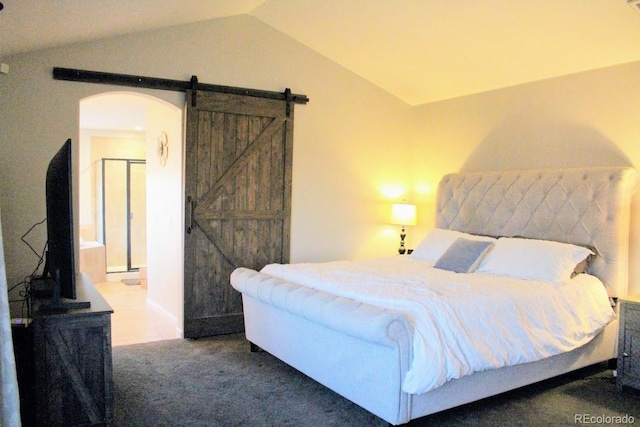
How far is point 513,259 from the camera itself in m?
4.10

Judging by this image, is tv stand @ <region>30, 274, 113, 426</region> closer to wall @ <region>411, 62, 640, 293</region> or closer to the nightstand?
the nightstand

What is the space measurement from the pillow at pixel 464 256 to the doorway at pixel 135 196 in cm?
243

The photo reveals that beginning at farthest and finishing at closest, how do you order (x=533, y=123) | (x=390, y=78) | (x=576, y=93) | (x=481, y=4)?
1. (x=390, y=78)
2. (x=533, y=123)
3. (x=576, y=93)
4. (x=481, y=4)

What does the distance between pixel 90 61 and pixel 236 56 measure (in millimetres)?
1318

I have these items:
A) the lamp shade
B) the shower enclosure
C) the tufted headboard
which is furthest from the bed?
the shower enclosure

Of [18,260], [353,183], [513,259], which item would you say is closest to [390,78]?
[353,183]

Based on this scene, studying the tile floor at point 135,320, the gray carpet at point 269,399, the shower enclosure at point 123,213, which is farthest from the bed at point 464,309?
the shower enclosure at point 123,213

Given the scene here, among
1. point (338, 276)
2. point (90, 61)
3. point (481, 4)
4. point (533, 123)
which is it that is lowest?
point (338, 276)

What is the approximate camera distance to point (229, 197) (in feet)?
16.5

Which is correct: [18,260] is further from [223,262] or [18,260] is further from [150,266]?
[150,266]

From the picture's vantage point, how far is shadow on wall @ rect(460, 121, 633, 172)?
428 cm

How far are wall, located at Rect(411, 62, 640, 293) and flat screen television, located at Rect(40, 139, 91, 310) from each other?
12.7 feet

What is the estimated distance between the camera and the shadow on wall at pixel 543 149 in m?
4.28

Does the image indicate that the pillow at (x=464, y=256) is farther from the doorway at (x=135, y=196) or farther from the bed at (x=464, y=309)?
the doorway at (x=135, y=196)
